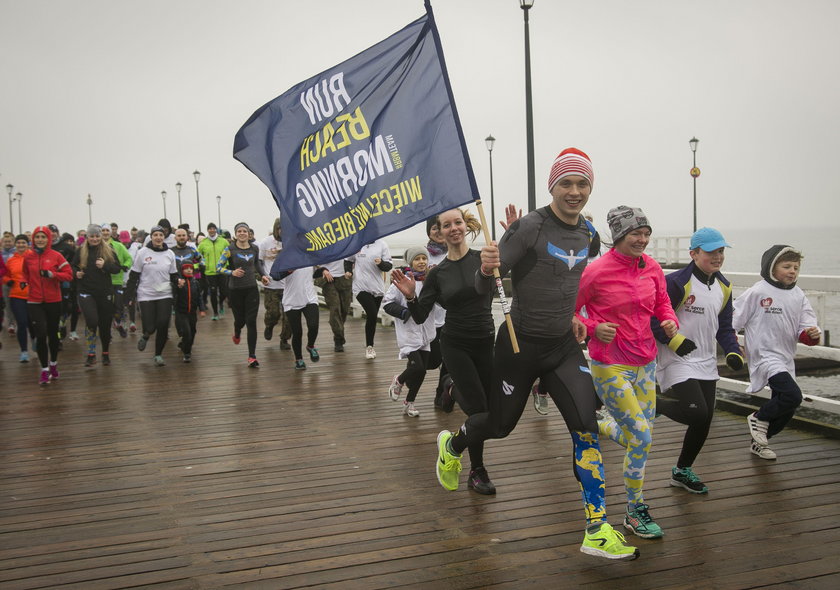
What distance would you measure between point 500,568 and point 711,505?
1.69 m

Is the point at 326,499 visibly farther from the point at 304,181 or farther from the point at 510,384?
the point at 304,181

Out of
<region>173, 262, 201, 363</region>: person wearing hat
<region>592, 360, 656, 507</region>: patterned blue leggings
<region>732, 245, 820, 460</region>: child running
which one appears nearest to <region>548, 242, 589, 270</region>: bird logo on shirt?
<region>592, 360, 656, 507</region>: patterned blue leggings

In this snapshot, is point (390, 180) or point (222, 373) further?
point (222, 373)

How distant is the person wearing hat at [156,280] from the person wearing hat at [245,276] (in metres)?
0.89

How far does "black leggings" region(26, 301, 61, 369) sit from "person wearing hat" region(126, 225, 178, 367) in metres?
1.65

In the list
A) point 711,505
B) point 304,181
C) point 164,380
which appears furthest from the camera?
point 164,380

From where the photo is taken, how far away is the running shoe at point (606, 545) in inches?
161

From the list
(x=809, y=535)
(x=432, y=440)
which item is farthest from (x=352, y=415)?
(x=809, y=535)

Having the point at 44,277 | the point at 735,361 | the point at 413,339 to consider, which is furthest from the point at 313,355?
the point at 735,361

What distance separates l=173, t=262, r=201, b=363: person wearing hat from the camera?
12.5m

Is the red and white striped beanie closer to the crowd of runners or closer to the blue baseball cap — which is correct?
the crowd of runners

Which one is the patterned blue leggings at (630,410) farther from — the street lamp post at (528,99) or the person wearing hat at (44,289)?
the street lamp post at (528,99)

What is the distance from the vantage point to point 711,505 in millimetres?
5070

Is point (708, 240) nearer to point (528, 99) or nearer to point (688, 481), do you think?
point (688, 481)
